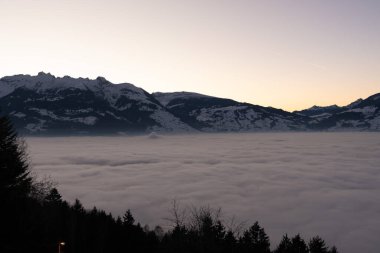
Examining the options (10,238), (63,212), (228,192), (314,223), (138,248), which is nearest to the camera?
(10,238)

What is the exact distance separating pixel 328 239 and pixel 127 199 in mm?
90960

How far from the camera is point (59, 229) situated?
176 ft

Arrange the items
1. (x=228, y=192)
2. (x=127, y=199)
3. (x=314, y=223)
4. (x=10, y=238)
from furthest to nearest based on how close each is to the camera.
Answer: (x=228, y=192) < (x=127, y=199) < (x=314, y=223) < (x=10, y=238)

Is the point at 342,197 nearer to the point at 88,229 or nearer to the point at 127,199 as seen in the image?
the point at 127,199

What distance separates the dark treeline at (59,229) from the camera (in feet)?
78.0

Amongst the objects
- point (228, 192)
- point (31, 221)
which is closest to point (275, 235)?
point (228, 192)

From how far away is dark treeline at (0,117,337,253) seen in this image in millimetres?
23766

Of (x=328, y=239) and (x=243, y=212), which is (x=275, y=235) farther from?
(x=243, y=212)

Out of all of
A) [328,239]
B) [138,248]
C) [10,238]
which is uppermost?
[10,238]

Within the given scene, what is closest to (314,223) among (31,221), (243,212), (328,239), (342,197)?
(328,239)

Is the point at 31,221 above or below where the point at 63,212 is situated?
above

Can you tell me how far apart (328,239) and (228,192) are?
262 ft

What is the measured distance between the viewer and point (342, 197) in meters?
186

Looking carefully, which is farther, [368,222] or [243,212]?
[243,212]
